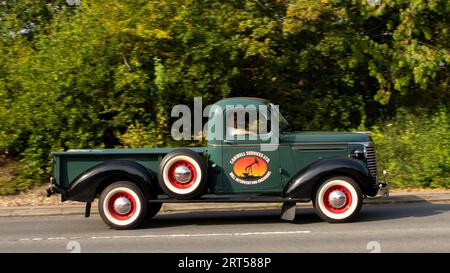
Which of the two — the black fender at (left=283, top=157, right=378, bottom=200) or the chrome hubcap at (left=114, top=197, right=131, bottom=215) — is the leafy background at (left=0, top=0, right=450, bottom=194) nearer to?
the black fender at (left=283, top=157, right=378, bottom=200)

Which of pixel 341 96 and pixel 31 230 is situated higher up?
pixel 341 96

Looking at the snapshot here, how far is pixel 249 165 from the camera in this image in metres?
9.66

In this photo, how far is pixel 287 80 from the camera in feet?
52.5

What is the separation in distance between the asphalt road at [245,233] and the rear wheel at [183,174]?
64 centimetres

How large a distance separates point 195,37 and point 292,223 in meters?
5.98

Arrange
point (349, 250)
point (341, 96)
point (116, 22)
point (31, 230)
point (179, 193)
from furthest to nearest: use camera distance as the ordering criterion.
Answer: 1. point (341, 96)
2. point (116, 22)
3. point (31, 230)
4. point (179, 193)
5. point (349, 250)

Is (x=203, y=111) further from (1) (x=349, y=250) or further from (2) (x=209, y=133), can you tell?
(1) (x=349, y=250)

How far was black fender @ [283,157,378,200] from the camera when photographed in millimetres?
9477

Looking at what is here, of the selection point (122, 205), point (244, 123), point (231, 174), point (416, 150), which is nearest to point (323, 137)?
point (244, 123)

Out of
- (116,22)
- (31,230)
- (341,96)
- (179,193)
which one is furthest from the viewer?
(341,96)

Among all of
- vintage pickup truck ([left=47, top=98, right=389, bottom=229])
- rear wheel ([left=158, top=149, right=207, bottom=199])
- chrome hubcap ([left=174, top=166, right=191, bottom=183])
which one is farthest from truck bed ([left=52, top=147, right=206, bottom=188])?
chrome hubcap ([left=174, top=166, right=191, bottom=183])

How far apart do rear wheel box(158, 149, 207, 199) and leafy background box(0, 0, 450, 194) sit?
4.84m

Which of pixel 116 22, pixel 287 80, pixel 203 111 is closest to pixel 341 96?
pixel 287 80

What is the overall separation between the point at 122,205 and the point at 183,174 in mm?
1125
